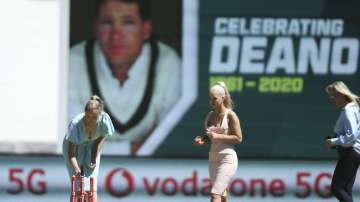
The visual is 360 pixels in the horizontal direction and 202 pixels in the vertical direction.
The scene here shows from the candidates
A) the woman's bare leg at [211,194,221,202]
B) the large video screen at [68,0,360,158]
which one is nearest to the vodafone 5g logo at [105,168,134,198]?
the large video screen at [68,0,360,158]

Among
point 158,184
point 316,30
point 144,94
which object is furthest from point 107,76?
point 316,30

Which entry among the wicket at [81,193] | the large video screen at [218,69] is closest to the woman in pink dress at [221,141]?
the wicket at [81,193]

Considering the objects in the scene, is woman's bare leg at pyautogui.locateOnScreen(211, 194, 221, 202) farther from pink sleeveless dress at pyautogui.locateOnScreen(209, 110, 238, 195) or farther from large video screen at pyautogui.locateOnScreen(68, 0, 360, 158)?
large video screen at pyautogui.locateOnScreen(68, 0, 360, 158)

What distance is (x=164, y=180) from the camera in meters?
11.9

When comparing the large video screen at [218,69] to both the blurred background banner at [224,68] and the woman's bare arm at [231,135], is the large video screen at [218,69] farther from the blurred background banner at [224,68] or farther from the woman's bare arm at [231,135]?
the woman's bare arm at [231,135]

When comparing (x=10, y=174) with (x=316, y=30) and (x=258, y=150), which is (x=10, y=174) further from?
(x=316, y=30)

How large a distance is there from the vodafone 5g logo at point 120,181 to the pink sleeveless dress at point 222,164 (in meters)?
2.83

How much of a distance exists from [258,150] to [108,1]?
Answer: 104 inches

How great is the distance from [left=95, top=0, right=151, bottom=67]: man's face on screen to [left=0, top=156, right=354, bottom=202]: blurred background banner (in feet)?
4.20

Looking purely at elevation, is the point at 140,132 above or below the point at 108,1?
below

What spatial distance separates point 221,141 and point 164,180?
297cm

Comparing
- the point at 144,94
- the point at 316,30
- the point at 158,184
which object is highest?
the point at 316,30

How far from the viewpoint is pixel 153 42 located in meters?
11.8

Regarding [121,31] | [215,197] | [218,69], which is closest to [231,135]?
[215,197]
